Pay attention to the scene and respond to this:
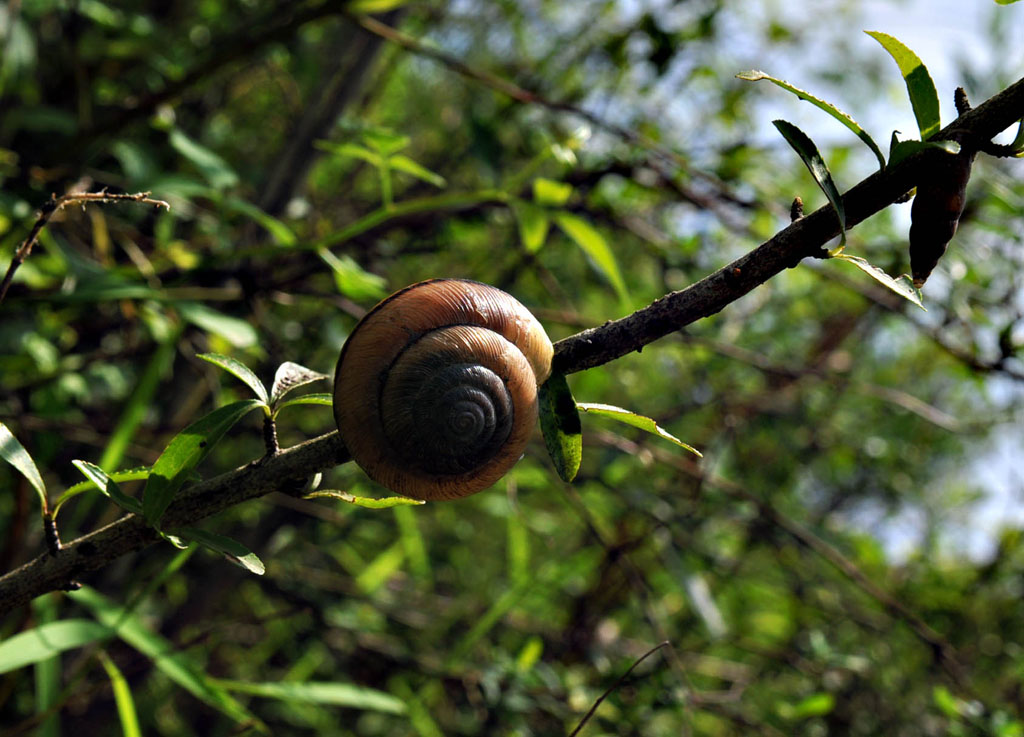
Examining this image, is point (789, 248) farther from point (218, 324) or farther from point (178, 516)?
point (218, 324)

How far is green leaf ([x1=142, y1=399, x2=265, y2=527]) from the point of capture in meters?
0.50

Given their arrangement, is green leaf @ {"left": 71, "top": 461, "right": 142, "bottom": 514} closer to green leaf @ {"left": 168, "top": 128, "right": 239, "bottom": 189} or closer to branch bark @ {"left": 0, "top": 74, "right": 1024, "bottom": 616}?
branch bark @ {"left": 0, "top": 74, "right": 1024, "bottom": 616}

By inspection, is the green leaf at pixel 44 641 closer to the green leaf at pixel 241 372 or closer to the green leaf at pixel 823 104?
the green leaf at pixel 241 372

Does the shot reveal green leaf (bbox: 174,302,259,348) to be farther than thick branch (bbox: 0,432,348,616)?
Yes

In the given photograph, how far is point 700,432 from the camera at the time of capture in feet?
6.17

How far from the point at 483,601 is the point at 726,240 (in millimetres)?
860

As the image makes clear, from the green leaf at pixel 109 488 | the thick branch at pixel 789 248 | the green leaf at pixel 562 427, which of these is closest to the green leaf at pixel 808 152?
the thick branch at pixel 789 248

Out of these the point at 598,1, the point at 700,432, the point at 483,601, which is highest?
the point at 598,1

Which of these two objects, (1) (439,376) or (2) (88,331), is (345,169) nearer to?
(2) (88,331)

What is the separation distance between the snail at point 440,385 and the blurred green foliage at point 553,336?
40cm

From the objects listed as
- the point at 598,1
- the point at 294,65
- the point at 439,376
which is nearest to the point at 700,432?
the point at 598,1

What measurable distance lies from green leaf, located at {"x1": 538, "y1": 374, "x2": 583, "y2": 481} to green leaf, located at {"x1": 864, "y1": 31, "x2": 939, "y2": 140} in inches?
10.3

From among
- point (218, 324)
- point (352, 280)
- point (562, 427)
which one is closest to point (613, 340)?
point (562, 427)

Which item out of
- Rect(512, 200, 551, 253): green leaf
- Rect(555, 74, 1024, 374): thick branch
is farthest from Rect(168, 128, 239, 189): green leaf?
Rect(555, 74, 1024, 374): thick branch
